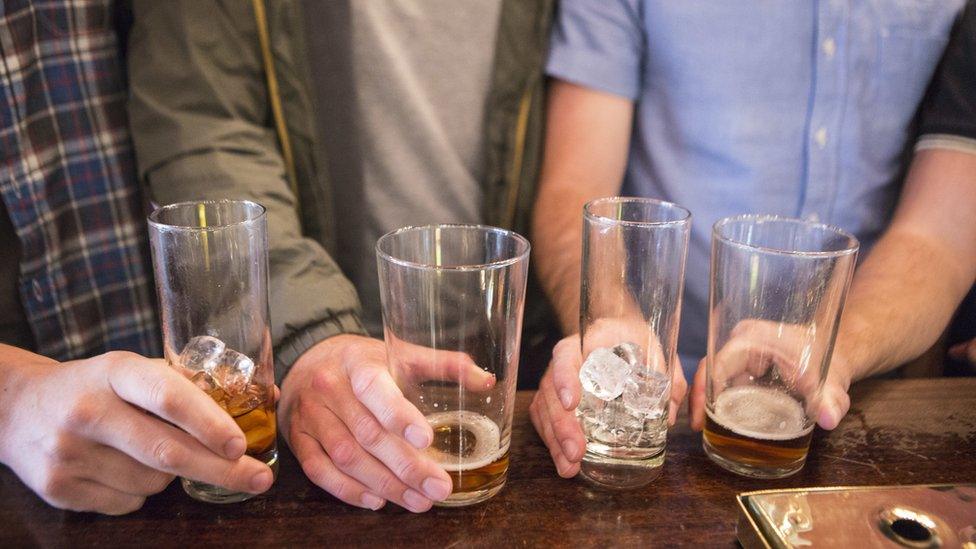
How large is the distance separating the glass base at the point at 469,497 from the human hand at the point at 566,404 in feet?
0.31

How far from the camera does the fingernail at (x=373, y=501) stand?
885 mm

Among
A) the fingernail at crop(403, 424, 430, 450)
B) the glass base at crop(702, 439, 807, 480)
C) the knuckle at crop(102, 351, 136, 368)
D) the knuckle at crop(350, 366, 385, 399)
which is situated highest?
the knuckle at crop(102, 351, 136, 368)

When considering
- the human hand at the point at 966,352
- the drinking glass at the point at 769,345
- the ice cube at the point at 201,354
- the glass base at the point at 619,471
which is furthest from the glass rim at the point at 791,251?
the human hand at the point at 966,352

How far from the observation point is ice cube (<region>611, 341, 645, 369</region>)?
96 cm

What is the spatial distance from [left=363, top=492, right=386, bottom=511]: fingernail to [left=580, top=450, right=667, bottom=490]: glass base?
0.79 feet

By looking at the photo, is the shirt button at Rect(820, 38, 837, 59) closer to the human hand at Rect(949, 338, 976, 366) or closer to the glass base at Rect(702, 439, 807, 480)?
the human hand at Rect(949, 338, 976, 366)

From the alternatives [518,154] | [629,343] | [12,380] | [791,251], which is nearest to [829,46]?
[518,154]

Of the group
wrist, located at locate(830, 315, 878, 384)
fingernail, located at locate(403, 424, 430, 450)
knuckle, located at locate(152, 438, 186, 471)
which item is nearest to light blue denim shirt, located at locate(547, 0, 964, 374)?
wrist, located at locate(830, 315, 878, 384)

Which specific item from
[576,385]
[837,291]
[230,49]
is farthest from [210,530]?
[230,49]

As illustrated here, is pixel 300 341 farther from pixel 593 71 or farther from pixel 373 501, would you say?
pixel 593 71

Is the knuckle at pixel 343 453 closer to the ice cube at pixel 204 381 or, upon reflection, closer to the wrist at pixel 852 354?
the ice cube at pixel 204 381

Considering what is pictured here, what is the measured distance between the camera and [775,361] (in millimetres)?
973

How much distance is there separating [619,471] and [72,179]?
3.82 ft

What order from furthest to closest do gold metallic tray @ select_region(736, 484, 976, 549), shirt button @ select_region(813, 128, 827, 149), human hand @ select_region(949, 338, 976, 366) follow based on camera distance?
shirt button @ select_region(813, 128, 827, 149)
human hand @ select_region(949, 338, 976, 366)
gold metallic tray @ select_region(736, 484, 976, 549)
